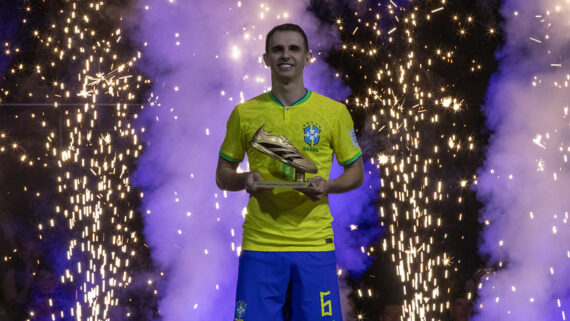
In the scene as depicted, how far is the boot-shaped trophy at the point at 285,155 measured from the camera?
1.90 meters

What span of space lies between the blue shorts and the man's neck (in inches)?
22.1

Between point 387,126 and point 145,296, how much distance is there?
5.98 ft

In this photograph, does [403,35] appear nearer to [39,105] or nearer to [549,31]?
[549,31]

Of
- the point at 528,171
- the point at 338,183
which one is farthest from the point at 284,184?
the point at 528,171

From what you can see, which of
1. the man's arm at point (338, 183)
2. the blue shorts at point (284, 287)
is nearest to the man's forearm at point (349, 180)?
the man's arm at point (338, 183)

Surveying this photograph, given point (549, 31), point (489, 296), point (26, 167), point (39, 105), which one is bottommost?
point (489, 296)

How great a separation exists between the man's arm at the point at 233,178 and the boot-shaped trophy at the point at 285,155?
0.03 m

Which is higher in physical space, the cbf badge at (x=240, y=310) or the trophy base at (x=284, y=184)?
the trophy base at (x=284, y=184)

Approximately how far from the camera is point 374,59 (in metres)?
3.61

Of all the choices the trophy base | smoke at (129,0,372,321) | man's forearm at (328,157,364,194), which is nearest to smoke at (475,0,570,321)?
smoke at (129,0,372,321)

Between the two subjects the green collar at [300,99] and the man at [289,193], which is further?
the green collar at [300,99]

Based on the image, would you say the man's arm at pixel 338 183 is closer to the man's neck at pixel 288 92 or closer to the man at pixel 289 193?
the man at pixel 289 193

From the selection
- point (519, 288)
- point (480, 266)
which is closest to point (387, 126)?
point (480, 266)

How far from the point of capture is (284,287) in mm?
2012
